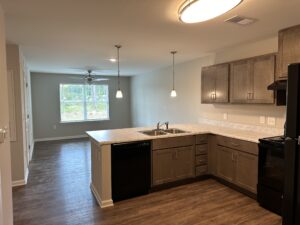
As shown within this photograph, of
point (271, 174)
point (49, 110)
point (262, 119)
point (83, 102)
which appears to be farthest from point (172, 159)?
point (49, 110)

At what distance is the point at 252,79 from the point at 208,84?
3.15 ft

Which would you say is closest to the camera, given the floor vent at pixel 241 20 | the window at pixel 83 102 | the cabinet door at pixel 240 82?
the floor vent at pixel 241 20

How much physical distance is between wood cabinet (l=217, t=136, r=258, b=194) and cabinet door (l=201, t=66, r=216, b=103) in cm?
96

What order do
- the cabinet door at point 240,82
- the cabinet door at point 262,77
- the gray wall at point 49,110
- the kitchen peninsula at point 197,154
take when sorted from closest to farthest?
the kitchen peninsula at point 197,154 → the cabinet door at point 262,77 → the cabinet door at point 240,82 → the gray wall at point 49,110

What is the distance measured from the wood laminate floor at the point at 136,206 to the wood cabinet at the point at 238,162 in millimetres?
201

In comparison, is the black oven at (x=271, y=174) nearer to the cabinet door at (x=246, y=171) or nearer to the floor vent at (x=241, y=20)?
the cabinet door at (x=246, y=171)

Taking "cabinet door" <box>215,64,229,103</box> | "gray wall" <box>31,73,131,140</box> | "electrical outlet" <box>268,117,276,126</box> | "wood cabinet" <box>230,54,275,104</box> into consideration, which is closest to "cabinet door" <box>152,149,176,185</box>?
"cabinet door" <box>215,64,229,103</box>

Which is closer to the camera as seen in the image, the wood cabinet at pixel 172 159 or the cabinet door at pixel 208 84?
the wood cabinet at pixel 172 159

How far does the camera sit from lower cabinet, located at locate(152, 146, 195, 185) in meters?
3.29

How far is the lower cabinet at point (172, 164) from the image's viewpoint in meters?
3.29

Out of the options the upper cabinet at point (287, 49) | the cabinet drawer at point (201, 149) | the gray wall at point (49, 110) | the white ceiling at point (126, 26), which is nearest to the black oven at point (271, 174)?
the upper cabinet at point (287, 49)

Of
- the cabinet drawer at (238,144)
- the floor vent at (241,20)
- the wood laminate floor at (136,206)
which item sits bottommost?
the wood laminate floor at (136,206)

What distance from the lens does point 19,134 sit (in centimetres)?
363

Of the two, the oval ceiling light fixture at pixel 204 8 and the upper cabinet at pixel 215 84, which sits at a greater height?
the oval ceiling light fixture at pixel 204 8
